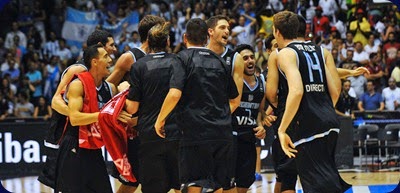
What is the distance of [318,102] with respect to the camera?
27.7 feet

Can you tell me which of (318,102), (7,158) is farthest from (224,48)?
(7,158)

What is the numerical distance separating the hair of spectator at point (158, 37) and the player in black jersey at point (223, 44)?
0.83m

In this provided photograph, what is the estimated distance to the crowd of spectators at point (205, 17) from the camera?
20.9 m

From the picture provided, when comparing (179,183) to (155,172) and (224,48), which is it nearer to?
(155,172)

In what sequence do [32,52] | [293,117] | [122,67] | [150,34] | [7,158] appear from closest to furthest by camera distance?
[293,117] < [150,34] < [122,67] < [7,158] < [32,52]

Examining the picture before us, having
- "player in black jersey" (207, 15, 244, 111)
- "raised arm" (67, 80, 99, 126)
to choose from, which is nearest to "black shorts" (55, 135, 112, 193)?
"raised arm" (67, 80, 99, 126)

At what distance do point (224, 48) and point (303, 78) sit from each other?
167cm

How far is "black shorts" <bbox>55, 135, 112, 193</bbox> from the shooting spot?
8758mm

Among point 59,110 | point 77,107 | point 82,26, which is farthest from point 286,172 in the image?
point 82,26

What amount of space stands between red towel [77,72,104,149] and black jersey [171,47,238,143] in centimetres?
85

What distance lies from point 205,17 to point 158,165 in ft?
46.4

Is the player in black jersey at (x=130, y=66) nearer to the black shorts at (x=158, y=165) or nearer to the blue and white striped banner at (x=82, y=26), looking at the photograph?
the black shorts at (x=158, y=165)

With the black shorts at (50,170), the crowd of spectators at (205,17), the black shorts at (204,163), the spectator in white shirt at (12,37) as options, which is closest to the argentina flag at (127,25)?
the crowd of spectators at (205,17)

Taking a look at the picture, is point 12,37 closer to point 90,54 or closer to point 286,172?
point 90,54
